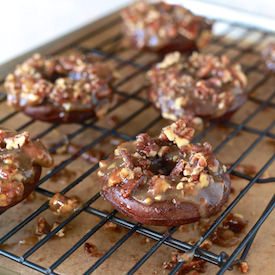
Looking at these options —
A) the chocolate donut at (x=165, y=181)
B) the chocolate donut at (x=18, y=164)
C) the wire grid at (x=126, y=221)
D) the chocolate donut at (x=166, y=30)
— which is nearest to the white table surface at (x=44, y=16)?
the chocolate donut at (x=166, y=30)

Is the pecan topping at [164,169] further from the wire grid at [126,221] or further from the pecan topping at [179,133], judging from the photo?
the wire grid at [126,221]

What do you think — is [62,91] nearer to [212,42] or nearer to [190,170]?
[190,170]

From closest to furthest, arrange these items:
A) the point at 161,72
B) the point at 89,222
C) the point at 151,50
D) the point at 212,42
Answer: the point at 89,222 → the point at 161,72 → the point at 151,50 → the point at 212,42

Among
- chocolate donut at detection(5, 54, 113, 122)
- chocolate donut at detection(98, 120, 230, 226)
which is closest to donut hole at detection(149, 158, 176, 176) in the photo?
chocolate donut at detection(98, 120, 230, 226)

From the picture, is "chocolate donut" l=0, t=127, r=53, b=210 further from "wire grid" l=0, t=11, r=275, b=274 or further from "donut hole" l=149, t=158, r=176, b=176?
"donut hole" l=149, t=158, r=176, b=176

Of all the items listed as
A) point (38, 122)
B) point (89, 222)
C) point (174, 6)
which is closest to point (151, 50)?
point (174, 6)
